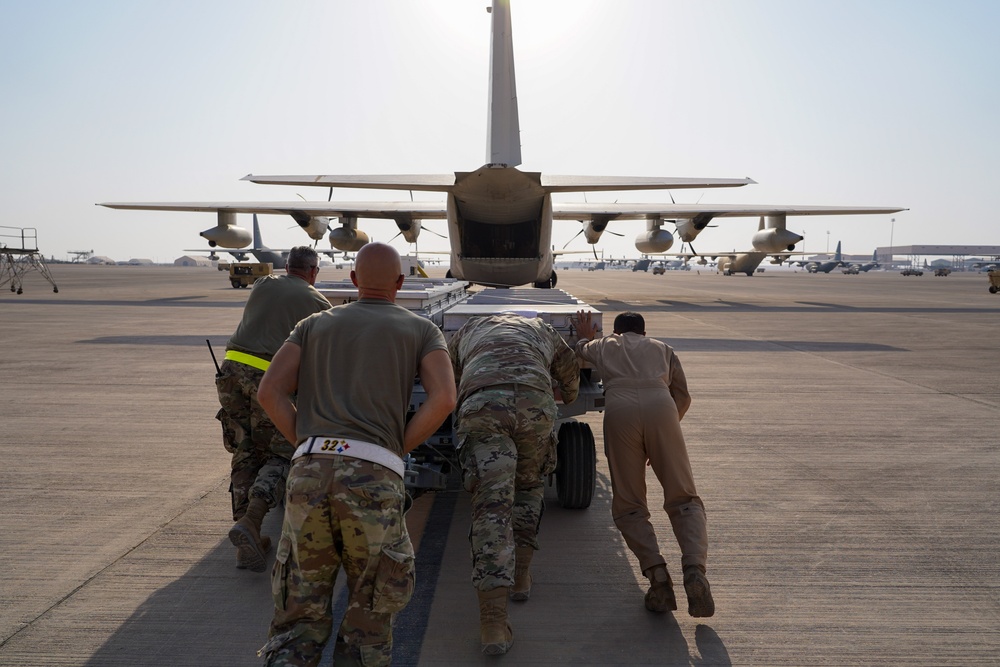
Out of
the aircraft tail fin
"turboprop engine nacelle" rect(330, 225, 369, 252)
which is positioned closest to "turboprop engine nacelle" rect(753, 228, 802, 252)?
the aircraft tail fin

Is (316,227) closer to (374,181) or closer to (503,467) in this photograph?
(374,181)

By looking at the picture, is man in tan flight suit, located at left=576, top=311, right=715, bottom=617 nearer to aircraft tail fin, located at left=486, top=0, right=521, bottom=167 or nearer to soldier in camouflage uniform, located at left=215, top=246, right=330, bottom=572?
soldier in camouflage uniform, located at left=215, top=246, right=330, bottom=572

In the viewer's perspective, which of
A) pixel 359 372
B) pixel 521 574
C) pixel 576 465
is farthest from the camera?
pixel 576 465

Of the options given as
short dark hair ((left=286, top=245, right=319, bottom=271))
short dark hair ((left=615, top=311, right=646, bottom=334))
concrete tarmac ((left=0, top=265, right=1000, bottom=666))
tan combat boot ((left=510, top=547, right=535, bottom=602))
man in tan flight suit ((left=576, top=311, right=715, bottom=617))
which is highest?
short dark hair ((left=286, top=245, right=319, bottom=271))

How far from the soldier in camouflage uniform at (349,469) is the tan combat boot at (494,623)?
0.76m

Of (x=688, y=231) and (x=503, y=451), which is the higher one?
(x=688, y=231)

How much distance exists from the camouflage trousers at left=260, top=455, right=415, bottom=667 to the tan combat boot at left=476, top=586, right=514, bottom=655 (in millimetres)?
747

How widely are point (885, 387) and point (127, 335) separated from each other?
15.9m

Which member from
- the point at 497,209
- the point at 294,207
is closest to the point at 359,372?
the point at 497,209

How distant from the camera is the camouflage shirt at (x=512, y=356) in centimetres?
375

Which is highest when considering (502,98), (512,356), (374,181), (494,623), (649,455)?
(502,98)

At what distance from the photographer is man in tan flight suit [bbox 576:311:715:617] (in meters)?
3.84

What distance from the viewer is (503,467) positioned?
11.6 feet

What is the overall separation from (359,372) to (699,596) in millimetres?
2153
